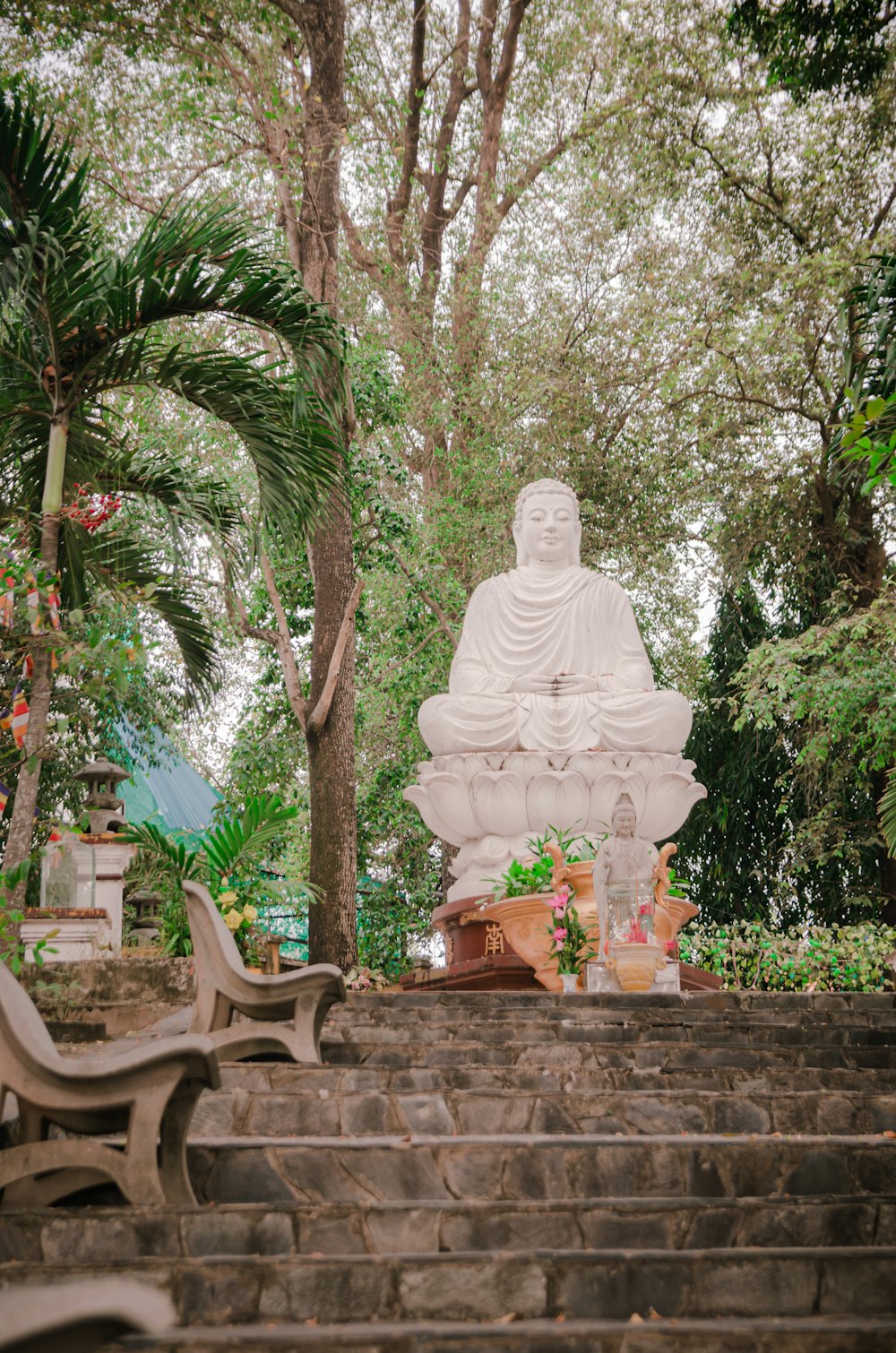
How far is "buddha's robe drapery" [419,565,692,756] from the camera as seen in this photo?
452 inches

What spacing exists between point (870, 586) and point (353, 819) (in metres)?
6.17

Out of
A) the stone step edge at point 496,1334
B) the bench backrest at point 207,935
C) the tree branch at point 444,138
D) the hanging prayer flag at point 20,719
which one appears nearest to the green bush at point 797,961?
the hanging prayer flag at point 20,719

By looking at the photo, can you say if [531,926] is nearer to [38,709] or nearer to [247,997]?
[38,709]

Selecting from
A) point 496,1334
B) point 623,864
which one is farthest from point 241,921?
point 496,1334

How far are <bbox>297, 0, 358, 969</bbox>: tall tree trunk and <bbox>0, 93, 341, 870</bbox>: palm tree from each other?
3.16 meters

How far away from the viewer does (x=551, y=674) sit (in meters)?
12.2

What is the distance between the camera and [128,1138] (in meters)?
4.10

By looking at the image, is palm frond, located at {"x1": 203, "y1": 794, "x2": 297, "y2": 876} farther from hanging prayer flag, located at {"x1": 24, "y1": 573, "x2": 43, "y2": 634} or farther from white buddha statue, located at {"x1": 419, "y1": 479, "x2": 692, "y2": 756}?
hanging prayer flag, located at {"x1": 24, "y1": 573, "x2": 43, "y2": 634}

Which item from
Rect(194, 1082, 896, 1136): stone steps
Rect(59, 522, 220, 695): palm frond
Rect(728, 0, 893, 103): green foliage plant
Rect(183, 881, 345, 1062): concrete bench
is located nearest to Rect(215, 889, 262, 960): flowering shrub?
Rect(59, 522, 220, 695): palm frond

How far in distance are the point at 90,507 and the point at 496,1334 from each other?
19.9 feet

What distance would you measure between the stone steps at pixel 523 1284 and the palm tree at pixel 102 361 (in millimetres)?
3704

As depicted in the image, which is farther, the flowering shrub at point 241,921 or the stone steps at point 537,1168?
the flowering shrub at point 241,921

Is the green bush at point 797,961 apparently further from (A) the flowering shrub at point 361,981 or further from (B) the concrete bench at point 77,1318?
(B) the concrete bench at point 77,1318

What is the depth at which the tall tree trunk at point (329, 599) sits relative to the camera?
1208cm
